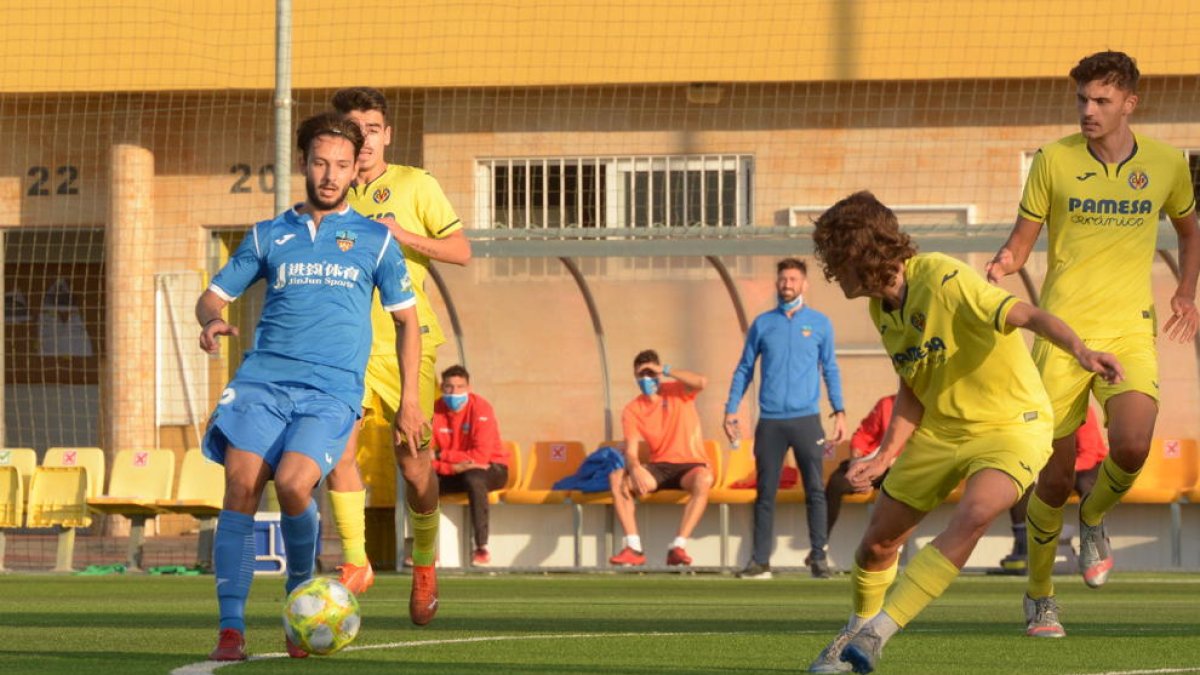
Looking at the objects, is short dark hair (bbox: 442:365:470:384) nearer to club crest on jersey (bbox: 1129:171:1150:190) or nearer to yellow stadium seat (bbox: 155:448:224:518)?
yellow stadium seat (bbox: 155:448:224:518)

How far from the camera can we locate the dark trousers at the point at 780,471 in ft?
48.5

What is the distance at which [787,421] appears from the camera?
14.8 metres

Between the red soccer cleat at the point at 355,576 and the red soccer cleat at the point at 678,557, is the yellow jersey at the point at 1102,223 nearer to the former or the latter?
the red soccer cleat at the point at 355,576

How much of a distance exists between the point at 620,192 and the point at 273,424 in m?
14.1

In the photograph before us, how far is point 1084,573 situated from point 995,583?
5.06 meters

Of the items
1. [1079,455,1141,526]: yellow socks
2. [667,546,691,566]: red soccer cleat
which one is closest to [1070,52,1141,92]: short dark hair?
[1079,455,1141,526]: yellow socks

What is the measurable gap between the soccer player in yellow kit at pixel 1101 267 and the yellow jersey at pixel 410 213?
2384 mm

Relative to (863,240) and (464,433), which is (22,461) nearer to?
(464,433)

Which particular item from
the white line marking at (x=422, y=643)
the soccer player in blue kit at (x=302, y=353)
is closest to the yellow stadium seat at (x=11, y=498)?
the white line marking at (x=422, y=643)

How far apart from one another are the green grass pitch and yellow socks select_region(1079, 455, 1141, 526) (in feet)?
1.51

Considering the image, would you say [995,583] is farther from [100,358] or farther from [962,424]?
[100,358]

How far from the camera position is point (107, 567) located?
16812 millimetres

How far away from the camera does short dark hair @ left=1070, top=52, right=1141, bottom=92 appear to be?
7.94 metres

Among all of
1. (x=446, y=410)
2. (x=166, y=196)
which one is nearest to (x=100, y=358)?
(x=166, y=196)
